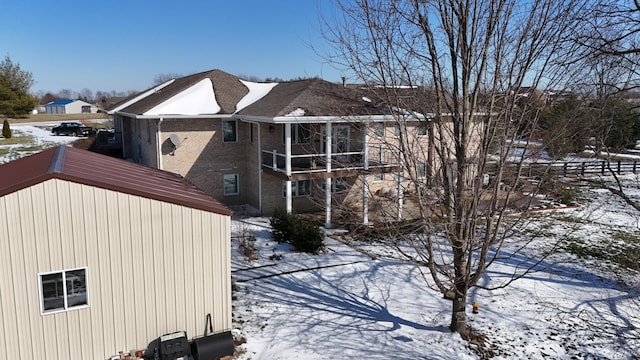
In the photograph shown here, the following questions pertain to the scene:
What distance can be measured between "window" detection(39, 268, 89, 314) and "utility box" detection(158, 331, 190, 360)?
1.68 meters

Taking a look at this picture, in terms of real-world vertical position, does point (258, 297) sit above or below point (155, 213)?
below

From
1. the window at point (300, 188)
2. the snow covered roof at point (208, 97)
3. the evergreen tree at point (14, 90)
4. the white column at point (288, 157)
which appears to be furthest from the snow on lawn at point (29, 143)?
the white column at point (288, 157)

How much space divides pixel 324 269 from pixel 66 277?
7.87m

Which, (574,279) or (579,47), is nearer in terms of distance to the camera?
(579,47)

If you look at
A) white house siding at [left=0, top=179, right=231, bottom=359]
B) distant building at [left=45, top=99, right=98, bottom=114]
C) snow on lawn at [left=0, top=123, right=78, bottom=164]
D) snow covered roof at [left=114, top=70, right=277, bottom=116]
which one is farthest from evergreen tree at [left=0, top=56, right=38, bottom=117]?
white house siding at [left=0, top=179, right=231, bottom=359]

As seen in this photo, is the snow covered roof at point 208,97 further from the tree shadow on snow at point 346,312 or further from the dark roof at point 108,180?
the tree shadow on snow at point 346,312

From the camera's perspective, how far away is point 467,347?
10641mm

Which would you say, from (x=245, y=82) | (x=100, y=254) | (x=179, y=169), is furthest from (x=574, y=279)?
(x=245, y=82)

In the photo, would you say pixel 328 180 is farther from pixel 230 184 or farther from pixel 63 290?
pixel 63 290

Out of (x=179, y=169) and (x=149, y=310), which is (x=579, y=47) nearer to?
(x=149, y=310)

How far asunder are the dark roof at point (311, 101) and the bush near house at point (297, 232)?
4.14 m

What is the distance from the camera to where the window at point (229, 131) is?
2236 centimetres

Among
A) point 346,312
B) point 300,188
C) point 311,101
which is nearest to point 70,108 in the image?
point 300,188

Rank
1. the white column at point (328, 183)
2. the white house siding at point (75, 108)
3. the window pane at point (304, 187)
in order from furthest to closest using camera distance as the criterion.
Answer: the white house siding at point (75, 108) < the window pane at point (304, 187) < the white column at point (328, 183)
